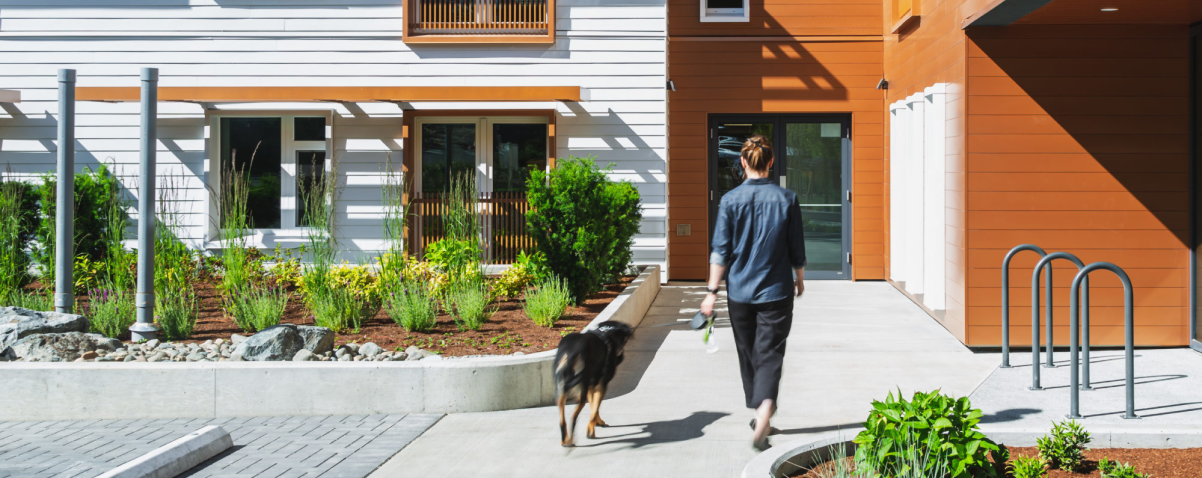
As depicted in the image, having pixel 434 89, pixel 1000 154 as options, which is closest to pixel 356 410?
pixel 1000 154

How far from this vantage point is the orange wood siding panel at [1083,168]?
8.10 meters

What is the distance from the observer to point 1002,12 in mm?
7574

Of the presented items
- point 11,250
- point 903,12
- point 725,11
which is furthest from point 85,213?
point 903,12

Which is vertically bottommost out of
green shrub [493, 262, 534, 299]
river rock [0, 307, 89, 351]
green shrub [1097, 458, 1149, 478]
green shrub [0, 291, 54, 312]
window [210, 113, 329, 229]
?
green shrub [1097, 458, 1149, 478]

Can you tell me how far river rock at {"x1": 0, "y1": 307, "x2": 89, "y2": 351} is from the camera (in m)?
7.18

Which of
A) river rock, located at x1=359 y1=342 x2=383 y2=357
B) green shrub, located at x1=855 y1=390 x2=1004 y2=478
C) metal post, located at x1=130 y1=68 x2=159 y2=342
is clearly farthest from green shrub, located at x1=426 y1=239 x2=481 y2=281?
green shrub, located at x1=855 y1=390 x2=1004 y2=478

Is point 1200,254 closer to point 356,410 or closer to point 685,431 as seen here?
point 685,431

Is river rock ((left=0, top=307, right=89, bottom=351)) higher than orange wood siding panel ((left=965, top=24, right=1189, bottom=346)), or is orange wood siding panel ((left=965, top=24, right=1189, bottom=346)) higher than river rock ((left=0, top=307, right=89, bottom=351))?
orange wood siding panel ((left=965, top=24, right=1189, bottom=346))

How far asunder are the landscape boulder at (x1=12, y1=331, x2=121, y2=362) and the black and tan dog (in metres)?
3.54

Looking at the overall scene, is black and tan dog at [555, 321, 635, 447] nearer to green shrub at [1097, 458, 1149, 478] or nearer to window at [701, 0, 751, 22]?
green shrub at [1097, 458, 1149, 478]

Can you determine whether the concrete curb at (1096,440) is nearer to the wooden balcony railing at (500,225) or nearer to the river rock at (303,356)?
the river rock at (303,356)

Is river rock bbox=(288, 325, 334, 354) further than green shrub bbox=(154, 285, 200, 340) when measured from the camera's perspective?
No

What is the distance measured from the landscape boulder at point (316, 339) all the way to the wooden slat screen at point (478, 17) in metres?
7.00

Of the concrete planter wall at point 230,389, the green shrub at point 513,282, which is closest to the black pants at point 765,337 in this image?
the concrete planter wall at point 230,389
